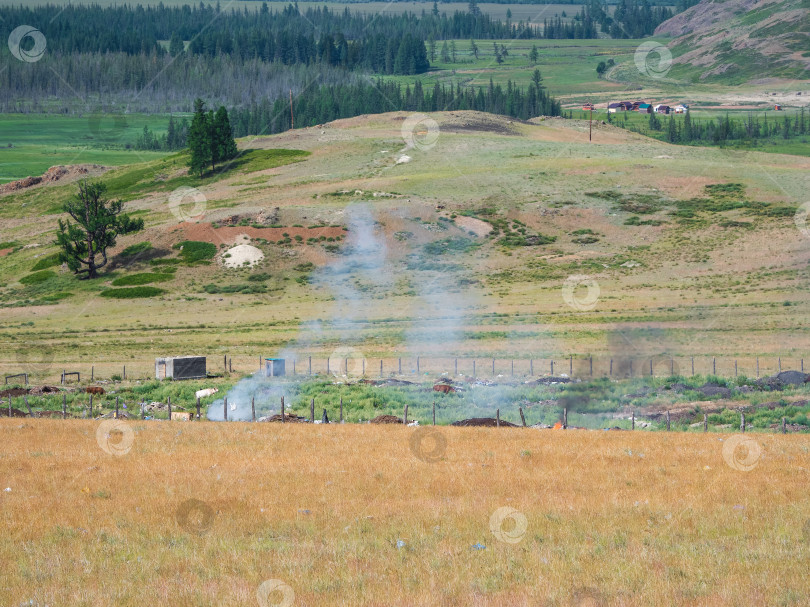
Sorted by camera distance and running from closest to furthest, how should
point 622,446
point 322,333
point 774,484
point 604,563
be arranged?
1. point 604,563
2. point 774,484
3. point 622,446
4. point 322,333

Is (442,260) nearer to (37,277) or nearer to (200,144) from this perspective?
(37,277)

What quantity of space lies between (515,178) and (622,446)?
8822cm

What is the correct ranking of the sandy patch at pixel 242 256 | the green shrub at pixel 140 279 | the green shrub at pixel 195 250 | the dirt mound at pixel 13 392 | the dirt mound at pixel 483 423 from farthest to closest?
the green shrub at pixel 195 250 < the sandy patch at pixel 242 256 < the green shrub at pixel 140 279 < the dirt mound at pixel 13 392 < the dirt mound at pixel 483 423

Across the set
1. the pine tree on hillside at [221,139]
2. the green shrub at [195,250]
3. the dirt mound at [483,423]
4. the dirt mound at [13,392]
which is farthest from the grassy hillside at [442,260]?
the dirt mound at [483,423]

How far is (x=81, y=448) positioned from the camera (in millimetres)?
27344

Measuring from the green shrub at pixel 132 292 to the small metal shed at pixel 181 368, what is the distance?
103ft

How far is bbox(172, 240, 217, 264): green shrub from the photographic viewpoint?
289 ft

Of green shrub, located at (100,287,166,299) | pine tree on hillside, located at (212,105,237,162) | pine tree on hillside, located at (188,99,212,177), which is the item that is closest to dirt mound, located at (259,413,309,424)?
green shrub, located at (100,287,166,299)

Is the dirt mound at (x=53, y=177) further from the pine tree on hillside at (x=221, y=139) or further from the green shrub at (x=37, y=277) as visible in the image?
the green shrub at (x=37, y=277)

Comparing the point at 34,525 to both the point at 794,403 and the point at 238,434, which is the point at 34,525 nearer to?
the point at 238,434

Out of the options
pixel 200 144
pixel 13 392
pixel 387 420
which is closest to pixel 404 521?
pixel 387 420

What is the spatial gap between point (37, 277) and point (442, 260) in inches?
1530

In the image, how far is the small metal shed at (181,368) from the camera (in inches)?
1914

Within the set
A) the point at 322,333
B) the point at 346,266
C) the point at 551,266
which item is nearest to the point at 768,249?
the point at 551,266
